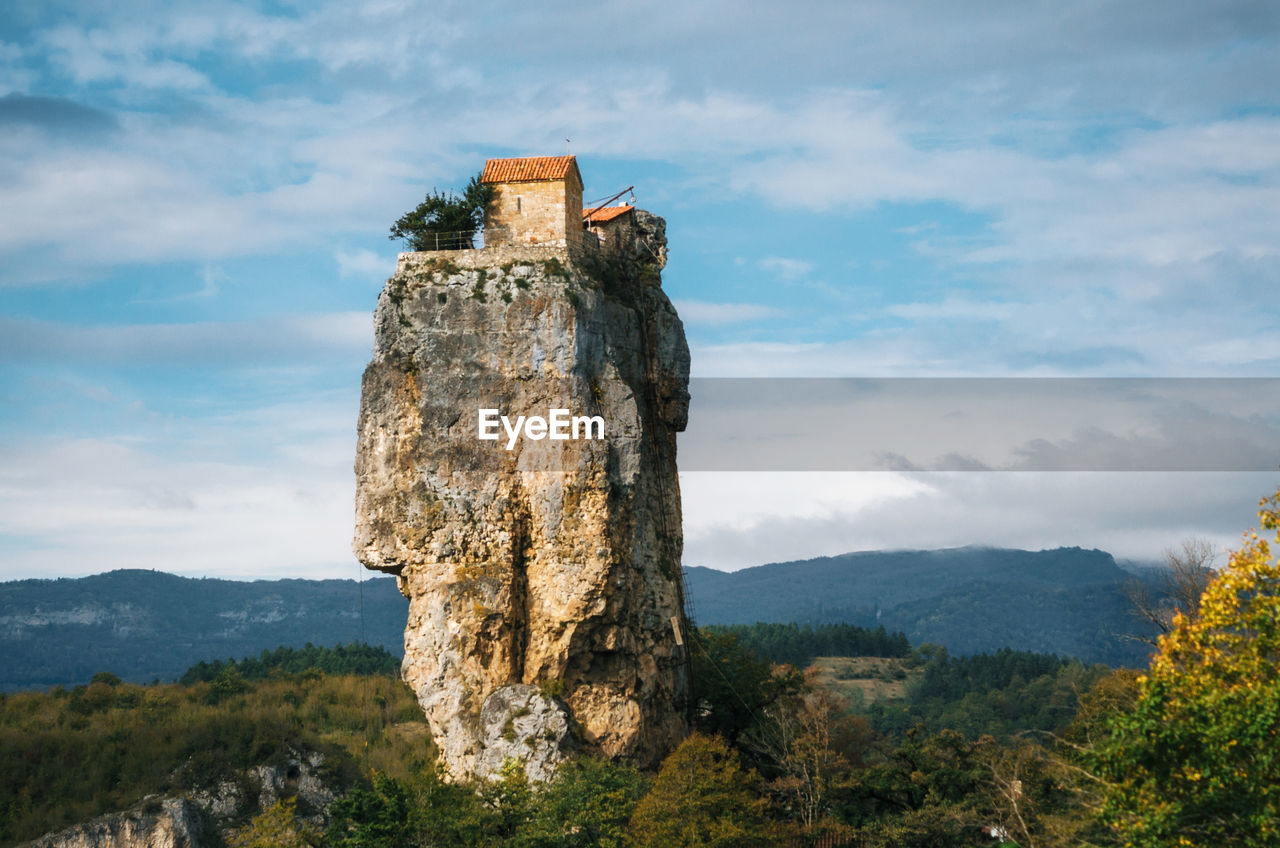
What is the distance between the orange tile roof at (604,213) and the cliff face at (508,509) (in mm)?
6964

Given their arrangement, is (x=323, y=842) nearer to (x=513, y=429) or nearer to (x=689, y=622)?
(x=513, y=429)

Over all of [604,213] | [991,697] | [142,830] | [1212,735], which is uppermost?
[604,213]

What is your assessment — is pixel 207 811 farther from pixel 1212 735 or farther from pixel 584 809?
pixel 1212 735

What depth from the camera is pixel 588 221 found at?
5503 centimetres

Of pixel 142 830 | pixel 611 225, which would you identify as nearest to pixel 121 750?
pixel 142 830

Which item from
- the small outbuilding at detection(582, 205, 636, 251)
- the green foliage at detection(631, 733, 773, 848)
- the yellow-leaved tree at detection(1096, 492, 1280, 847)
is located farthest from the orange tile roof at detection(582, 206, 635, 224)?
the yellow-leaved tree at detection(1096, 492, 1280, 847)

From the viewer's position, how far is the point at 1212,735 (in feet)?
75.7

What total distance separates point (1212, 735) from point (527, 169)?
35.5 m

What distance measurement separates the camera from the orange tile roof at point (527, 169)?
50625mm

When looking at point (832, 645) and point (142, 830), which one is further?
point (832, 645)

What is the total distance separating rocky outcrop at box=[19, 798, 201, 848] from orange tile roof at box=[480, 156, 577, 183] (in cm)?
2663

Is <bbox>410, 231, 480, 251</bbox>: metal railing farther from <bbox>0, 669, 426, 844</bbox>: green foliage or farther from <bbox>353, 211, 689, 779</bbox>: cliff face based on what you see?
<bbox>0, 669, 426, 844</bbox>: green foliage

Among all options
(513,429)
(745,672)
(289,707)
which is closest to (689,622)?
(745,672)

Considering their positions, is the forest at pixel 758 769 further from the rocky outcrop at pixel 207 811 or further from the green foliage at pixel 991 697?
the green foliage at pixel 991 697
